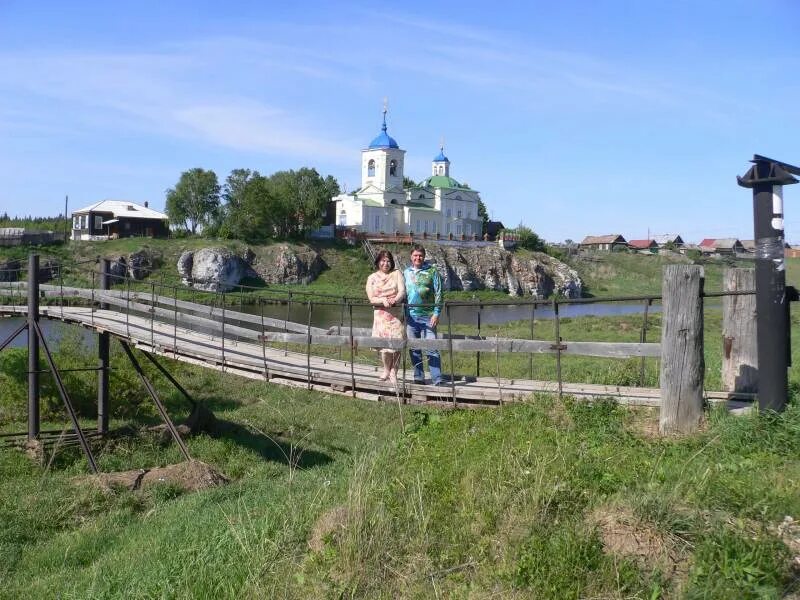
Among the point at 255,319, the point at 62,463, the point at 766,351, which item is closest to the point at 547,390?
the point at 766,351

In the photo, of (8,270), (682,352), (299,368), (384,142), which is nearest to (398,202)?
(384,142)

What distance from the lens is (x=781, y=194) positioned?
262 inches

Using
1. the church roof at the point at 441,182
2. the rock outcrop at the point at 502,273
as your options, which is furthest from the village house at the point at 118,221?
the church roof at the point at 441,182

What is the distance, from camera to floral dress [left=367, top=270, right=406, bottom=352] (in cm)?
913

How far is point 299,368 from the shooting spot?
1062cm

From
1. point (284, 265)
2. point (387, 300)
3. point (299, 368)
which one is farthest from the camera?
point (284, 265)

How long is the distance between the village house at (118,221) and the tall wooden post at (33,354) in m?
59.7

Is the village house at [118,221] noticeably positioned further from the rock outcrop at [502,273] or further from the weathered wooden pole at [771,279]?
the weathered wooden pole at [771,279]

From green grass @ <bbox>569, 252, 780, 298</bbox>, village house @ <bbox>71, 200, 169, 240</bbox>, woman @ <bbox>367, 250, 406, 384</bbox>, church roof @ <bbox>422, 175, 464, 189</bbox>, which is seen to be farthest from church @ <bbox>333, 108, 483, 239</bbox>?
Answer: woman @ <bbox>367, 250, 406, 384</bbox>

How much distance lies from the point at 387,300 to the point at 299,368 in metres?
2.12

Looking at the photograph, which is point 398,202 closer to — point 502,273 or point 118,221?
point 502,273

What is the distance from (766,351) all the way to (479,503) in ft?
9.57

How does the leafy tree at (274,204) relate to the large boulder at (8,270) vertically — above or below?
above

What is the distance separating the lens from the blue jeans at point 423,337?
9062 mm
